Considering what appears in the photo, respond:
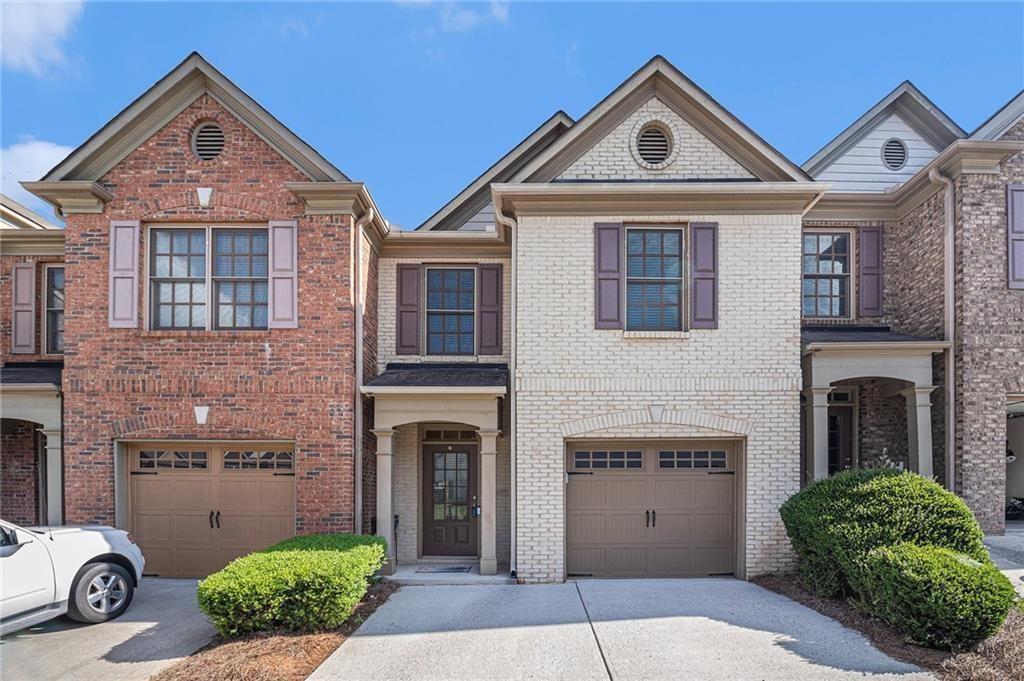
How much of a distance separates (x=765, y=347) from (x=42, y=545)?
9665 mm

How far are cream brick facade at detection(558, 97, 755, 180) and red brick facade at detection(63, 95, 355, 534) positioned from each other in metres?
3.88

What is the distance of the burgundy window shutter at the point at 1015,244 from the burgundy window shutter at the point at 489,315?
322 inches

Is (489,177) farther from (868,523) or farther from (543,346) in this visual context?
(868,523)

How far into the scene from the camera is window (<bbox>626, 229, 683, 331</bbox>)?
35.2 ft

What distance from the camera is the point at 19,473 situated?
40.5 feet

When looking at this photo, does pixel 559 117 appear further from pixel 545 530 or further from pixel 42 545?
pixel 42 545

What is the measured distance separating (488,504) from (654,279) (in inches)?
169

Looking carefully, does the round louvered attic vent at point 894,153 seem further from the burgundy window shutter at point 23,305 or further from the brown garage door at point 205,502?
the burgundy window shutter at point 23,305

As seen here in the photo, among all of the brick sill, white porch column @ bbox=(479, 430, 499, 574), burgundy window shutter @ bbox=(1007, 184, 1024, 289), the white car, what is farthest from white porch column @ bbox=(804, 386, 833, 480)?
the white car

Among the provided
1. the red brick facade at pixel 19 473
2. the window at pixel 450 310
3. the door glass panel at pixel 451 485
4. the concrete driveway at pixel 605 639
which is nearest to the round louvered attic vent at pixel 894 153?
the window at pixel 450 310

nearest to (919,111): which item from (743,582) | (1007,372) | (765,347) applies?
(1007,372)

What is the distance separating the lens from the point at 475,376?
11.3 m

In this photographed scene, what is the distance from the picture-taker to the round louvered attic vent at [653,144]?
Result: 11.0 m

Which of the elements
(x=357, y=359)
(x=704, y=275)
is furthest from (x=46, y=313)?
(x=704, y=275)
